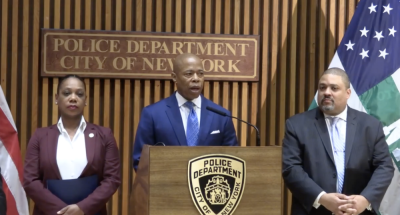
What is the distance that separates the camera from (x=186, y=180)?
2721 millimetres

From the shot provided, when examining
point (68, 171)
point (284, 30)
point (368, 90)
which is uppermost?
point (284, 30)

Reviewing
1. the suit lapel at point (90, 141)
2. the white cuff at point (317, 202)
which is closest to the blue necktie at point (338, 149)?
the white cuff at point (317, 202)

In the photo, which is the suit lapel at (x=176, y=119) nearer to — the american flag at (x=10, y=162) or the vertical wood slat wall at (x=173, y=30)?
the vertical wood slat wall at (x=173, y=30)

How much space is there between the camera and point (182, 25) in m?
4.85

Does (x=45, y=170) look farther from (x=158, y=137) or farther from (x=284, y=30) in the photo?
(x=284, y=30)

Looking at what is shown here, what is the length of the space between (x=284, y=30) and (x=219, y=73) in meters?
0.65

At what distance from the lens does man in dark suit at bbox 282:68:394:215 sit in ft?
10.7

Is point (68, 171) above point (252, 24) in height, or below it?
below

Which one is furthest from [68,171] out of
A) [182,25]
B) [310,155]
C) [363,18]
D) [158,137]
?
[363,18]

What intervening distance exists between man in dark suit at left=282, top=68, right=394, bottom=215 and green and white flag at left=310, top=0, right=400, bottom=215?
2.47 feet

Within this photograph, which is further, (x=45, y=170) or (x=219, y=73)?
(x=219, y=73)

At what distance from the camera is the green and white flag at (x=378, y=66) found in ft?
13.8

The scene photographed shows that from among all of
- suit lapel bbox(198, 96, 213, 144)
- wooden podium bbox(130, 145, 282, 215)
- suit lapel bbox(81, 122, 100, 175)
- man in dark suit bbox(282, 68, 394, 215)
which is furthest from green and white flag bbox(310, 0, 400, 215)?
suit lapel bbox(81, 122, 100, 175)

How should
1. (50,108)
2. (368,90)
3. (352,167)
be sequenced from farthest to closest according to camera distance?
(50,108)
(368,90)
(352,167)
